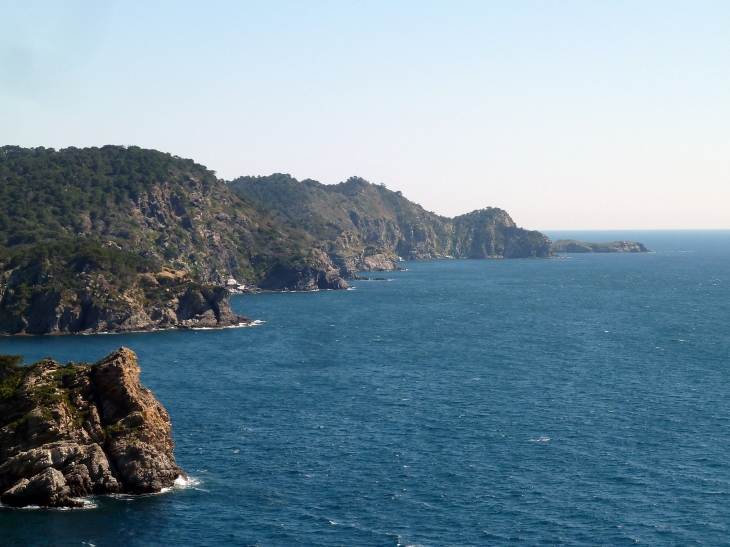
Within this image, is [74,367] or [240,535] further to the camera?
[74,367]

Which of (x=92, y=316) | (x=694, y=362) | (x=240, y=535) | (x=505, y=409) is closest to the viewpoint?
(x=240, y=535)

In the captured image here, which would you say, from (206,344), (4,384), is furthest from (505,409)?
(206,344)

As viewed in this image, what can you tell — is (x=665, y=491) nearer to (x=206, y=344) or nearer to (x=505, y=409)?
(x=505, y=409)

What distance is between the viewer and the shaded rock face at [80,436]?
3164 inches

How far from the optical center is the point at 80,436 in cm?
8431

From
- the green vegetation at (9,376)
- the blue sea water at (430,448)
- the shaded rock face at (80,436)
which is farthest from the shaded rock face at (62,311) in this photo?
the shaded rock face at (80,436)

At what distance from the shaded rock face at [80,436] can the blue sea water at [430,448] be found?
8.89 ft

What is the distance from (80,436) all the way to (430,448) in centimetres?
3988

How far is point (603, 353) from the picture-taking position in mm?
160125

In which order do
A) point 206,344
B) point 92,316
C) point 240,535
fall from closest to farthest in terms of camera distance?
point 240,535, point 206,344, point 92,316

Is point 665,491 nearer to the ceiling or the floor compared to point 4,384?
nearer to the floor

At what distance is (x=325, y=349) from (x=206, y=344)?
27534 millimetres

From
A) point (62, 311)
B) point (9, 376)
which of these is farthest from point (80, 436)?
point (62, 311)

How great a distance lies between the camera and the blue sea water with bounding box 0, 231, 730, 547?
75000mm
